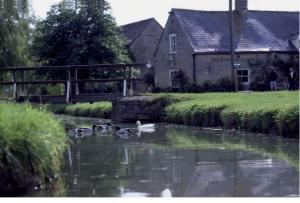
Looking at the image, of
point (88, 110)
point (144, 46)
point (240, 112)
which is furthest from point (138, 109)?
point (144, 46)

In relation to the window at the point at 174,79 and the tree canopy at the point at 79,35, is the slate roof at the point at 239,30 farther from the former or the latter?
the tree canopy at the point at 79,35

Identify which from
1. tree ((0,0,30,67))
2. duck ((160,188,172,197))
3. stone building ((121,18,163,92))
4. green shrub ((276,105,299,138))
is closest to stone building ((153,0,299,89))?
tree ((0,0,30,67))

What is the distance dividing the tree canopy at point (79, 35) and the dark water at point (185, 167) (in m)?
27.0

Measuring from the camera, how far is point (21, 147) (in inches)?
368

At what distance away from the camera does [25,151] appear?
9.38 metres

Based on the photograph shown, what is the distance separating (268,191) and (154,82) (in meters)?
37.0

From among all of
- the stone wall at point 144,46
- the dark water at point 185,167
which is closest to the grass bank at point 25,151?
the dark water at point 185,167

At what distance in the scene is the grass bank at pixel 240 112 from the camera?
1725 centimetres

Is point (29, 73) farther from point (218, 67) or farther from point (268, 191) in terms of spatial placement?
point (268, 191)

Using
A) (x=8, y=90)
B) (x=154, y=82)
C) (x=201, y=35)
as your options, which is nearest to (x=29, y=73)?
(x=8, y=90)

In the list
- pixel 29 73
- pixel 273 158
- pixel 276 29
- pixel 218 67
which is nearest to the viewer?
pixel 273 158

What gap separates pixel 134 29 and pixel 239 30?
19304mm

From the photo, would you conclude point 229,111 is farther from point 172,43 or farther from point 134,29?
point 134,29

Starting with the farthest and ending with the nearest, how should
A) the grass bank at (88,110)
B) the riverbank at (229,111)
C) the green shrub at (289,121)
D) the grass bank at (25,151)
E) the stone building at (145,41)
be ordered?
the stone building at (145,41) → the grass bank at (88,110) → the riverbank at (229,111) → the green shrub at (289,121) → the grass bank at (25,151)
